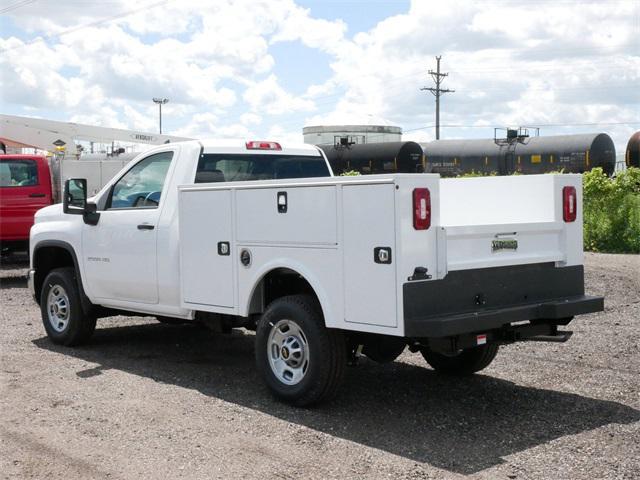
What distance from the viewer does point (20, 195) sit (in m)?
16.2

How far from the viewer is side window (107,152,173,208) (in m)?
8.34

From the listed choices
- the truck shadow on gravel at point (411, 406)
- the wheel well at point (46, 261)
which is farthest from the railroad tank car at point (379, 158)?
the truck shadow on gravel at point (411, 406)

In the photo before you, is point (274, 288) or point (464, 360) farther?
point (464, 360)

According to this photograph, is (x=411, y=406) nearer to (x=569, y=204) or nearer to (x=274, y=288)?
(x=274, y=288)

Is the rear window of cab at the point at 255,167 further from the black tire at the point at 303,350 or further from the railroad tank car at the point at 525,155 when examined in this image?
the railroad tank car at the point at 525,155

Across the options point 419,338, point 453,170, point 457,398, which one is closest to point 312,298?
point 419,338

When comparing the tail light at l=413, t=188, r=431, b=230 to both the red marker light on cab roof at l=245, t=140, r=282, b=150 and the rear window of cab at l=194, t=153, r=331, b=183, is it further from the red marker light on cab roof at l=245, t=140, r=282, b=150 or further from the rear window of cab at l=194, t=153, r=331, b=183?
the red marker light on cab roof at l=245, t=140, r=282, b=150

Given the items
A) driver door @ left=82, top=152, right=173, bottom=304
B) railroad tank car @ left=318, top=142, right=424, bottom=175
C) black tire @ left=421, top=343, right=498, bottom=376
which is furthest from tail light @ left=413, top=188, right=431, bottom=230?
railroad tank car @ left=318, top=142, right=424, bottom=175

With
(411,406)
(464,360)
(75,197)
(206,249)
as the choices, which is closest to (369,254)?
(411,406)

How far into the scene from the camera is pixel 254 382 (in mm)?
7672

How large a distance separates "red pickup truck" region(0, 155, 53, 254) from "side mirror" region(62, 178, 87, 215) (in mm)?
7569

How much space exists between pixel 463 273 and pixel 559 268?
1151 mm

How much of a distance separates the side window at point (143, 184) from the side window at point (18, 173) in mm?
8222

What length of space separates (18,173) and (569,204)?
39.7 ft
